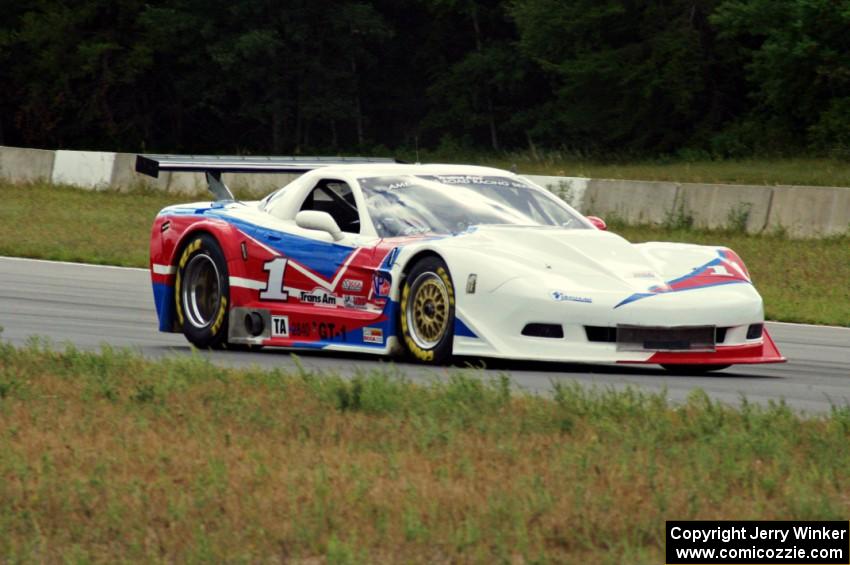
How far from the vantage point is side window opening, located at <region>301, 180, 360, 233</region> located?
11.1 meters

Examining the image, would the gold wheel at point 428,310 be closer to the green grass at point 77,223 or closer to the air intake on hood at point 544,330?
the air intake on hood at point 544,330

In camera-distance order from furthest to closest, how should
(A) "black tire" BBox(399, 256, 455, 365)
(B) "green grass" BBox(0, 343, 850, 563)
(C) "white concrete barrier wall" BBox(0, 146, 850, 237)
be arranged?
(C) "white concrete barrier wall" BBox(0, 146, 850, 237)
(A) "black tire" BBox(399, 256, 455, 365)
(B) "green grass" BBox(0, 343, 850, 563)

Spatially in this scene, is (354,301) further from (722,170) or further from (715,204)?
(722,170)

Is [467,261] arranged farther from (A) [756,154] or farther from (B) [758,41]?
(B) [758,41]

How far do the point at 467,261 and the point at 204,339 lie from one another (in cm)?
257

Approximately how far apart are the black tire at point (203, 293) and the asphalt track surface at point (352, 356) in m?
0.18

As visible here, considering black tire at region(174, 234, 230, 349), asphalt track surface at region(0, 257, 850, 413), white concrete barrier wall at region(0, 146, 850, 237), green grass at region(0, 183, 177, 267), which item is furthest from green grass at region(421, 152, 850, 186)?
black tire at region(174, 234, 230, 349)

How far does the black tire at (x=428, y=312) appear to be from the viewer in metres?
9.63

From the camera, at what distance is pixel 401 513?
206 inches

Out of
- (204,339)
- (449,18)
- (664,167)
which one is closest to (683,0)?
(664,167)

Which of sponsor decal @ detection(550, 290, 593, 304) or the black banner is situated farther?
sponsor decal @ detection(550, 290, 593, 304)

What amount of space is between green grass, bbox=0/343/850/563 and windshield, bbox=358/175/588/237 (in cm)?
234

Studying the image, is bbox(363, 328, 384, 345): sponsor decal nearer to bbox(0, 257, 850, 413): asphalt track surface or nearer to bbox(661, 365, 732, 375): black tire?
bbox(0, 257, 850, 413): asphalt track surface

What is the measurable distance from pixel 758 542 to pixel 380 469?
1.61 meters
